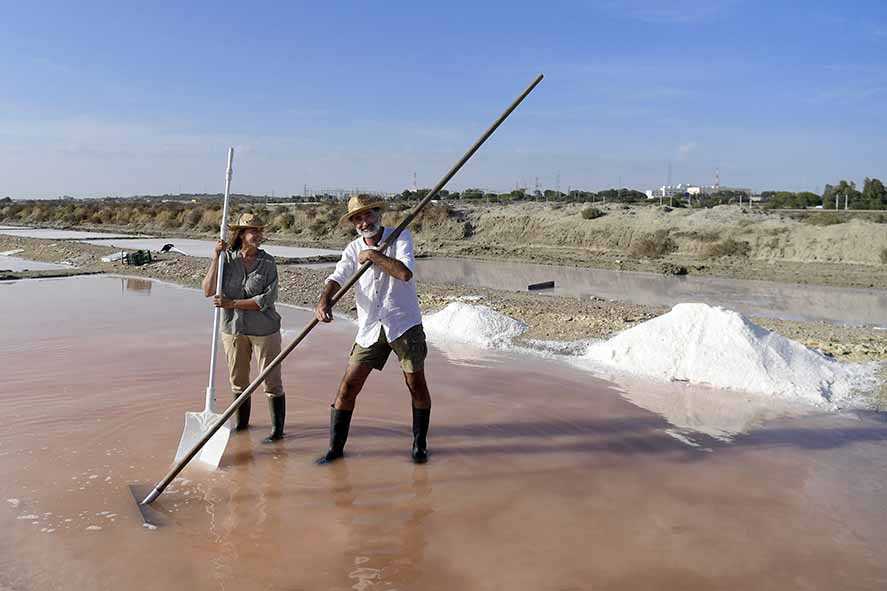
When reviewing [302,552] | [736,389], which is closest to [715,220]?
[736,389]

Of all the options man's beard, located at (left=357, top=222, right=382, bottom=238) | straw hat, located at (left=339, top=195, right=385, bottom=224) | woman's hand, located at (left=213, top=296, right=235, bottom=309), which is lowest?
woman's hand, located at (left=213, top=296, right=235, bottom=309)

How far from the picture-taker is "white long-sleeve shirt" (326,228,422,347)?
3943mm

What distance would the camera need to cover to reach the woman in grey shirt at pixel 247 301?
429 centimetres

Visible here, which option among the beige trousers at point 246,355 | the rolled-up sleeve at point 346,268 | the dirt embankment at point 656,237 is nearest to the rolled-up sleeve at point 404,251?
the rolled-up sleeve at point 346,268

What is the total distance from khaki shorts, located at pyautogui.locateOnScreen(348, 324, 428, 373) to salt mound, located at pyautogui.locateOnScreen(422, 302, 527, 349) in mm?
3714

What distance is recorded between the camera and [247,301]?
4.25 metres

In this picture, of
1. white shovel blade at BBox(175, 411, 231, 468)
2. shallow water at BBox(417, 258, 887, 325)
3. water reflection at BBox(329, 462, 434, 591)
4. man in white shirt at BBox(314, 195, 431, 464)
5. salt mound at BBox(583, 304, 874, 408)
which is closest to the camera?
water reflection at BBox(329, 462, 434, 591)

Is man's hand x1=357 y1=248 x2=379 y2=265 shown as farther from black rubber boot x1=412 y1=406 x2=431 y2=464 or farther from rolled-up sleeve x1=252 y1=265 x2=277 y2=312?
black rubber boot x1=412 y1=406 x2=431 y2=464

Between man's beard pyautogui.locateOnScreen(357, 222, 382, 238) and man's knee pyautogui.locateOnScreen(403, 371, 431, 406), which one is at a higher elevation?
man's beard pyautogui.locateOnScreen(357, 222, 382, 238)

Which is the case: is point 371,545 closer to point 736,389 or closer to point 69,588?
point 69,588

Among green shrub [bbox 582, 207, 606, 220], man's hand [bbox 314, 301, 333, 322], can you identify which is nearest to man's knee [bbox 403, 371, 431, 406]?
man's hand [bbox 314, 301, 333, 322]

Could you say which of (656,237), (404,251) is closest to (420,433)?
(404,251)

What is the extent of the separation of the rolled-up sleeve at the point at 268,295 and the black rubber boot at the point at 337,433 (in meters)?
0.71

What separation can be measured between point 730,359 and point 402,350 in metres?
3.48
